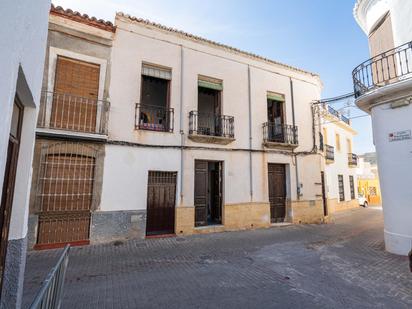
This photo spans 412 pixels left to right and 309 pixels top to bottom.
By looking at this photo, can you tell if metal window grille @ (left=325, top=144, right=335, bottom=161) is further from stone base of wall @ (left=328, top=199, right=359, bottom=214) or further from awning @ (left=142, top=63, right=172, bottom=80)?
awning @ (left=142, top=63, right=172, bottom=80)

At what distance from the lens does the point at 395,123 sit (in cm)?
650

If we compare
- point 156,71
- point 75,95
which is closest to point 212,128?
point 156,71

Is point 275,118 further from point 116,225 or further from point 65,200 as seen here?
point 65,200

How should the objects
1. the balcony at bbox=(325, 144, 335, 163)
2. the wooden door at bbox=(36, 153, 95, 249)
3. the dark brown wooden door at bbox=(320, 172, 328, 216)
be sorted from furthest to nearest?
the balcony at bbox=(325, 144, 335, 163) < the dark brown wooden door at bbox=(320, 172, 328, 216) < the wooden door at bbox=(36, 153, 95, 249)

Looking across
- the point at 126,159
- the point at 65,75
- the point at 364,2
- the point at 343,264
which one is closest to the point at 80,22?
the point at 65,75

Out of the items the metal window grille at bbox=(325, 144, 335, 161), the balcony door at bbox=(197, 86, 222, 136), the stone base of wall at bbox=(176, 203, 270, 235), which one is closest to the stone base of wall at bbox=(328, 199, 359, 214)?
the metal window grille at bbox=(325, 144, 335, 161)

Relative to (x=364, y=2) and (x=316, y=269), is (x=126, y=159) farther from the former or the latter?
(x=364, y=2)

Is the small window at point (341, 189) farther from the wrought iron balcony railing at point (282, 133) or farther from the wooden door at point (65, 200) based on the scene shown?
the wooden door at point (65, 200)

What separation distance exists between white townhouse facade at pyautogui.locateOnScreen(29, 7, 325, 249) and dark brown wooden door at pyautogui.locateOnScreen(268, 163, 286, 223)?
5 centimetres

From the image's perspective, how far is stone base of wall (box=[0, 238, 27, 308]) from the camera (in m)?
2.22

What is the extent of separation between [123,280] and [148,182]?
13.2ft

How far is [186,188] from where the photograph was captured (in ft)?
28.6

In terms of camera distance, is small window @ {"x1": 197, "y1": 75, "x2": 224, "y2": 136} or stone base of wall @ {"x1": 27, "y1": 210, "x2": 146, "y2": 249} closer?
stone base of wall @ {"x1": 27, "y1": 210, "x2": 146, "y2": 249}

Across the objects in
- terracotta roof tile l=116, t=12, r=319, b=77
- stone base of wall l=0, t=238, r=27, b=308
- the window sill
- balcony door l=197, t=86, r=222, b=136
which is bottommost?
stone base of wall l=0, t=238, r=27, b=308
